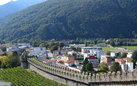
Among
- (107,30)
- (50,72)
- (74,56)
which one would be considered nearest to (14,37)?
(107,30)

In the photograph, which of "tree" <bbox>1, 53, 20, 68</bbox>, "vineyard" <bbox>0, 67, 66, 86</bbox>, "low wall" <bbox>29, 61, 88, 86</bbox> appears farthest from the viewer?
"tree" <bbox>1, 53, 20, 68</bbox>

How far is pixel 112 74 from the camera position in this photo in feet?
53.4

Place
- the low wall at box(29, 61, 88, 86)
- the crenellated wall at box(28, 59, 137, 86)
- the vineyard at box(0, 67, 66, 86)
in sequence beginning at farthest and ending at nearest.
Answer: the vineyard at box(0, 67, 66, 86), the low wall at box(29, 61, 88, 86), the crenellated wall at box(28, 59, 137, 86)

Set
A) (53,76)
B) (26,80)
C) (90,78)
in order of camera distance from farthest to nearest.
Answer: (53,76) → (26,80) → (90,78)

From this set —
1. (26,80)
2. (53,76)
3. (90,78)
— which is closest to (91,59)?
(53,76)

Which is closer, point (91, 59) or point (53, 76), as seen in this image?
point (53, 76)

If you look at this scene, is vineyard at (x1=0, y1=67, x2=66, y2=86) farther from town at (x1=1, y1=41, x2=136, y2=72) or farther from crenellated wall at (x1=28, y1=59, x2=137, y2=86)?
town at (x1=1, y1=41, x2=136, y2=72)

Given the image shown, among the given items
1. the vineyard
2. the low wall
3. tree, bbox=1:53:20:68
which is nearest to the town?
tree, bbox=1:53:20:68

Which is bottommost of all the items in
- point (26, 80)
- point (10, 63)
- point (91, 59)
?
point (91, 59)

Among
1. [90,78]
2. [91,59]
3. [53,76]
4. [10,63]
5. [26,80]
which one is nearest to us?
[90,78]

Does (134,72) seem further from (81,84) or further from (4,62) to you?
(4,62)

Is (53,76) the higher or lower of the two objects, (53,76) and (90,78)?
the lower

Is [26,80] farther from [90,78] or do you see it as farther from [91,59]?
[91,59]

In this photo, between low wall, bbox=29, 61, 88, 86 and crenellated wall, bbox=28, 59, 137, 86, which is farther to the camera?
low wall, bbox=29, 61, 88, 86
